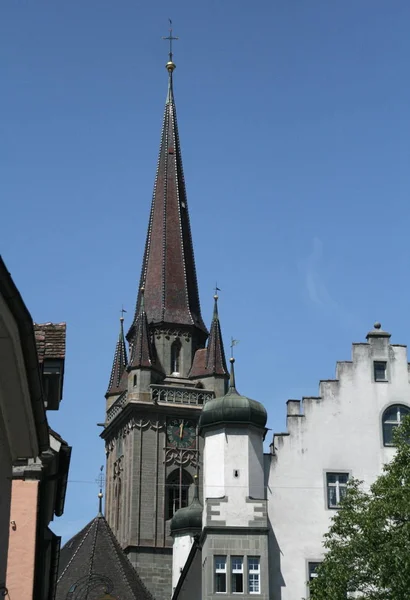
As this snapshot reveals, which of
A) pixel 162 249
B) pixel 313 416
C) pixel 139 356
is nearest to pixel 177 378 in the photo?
pixel 139 356

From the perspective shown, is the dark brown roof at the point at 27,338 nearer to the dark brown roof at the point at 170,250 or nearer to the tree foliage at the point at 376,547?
the tree foliage at the point at 376,547

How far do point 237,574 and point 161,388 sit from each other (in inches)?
1847

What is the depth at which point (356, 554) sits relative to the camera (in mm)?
28891

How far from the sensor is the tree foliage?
90.5 ft

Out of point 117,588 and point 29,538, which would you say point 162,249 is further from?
point 29,538

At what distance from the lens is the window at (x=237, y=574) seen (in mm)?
38375

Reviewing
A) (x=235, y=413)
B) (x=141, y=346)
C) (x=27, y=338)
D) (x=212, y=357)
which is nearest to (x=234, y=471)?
(x=235, y=413)

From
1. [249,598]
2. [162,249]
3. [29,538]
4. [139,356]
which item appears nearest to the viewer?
[29,538]

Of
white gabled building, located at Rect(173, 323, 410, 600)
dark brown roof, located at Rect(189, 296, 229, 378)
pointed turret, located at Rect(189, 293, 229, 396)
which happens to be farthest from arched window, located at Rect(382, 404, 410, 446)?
dark brown roof, located at Rect(189, 296, 229, 378)

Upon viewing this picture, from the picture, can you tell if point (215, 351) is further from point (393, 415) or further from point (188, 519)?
point (393, 415)

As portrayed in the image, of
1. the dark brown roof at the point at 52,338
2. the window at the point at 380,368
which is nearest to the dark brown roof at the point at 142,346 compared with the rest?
the window at the point at 380,368

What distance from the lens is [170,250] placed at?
95.4 metres

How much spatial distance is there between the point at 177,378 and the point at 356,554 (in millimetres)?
59752

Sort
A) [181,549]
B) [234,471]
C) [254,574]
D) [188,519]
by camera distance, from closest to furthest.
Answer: [254,574]
[234,471]
[188,519]
[181,549]
